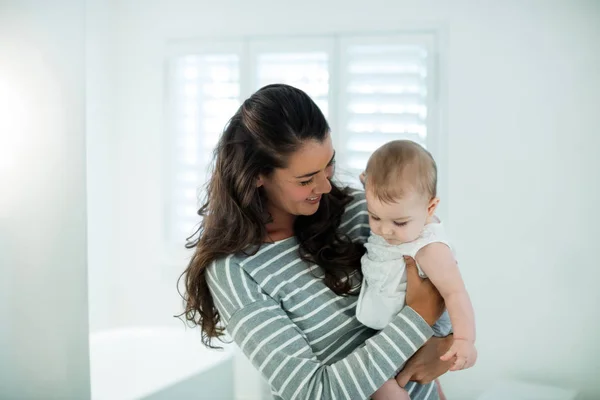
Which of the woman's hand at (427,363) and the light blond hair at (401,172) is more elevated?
the light blond hair at (401,172)

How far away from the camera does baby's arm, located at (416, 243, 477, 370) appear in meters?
0.95

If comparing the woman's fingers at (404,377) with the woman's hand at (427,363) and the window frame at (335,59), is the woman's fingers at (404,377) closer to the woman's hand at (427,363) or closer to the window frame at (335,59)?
the woman's hand at (427,363)

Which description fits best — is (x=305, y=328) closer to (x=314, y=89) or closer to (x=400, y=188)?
(x=400, y=188)

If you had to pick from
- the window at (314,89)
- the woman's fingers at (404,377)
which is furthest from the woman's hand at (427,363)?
the window at (314,89)

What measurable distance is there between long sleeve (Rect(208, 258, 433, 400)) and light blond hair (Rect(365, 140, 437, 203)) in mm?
192

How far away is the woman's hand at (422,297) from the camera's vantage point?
37.5 inches

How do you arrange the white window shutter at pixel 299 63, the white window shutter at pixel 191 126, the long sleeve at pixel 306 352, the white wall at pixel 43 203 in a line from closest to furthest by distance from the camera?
the long sleeve at pixel 306 352 → the white wall at pixel 43 203 → the white window shutter at pixel 299 63 → the white window shutter at pixel 191 126

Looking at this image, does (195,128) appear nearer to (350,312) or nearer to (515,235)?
(515,235)

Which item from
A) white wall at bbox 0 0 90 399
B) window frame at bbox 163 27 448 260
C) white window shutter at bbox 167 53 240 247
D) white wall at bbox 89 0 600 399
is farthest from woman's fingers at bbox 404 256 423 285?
white window shutter at bbox 167 53 240 247

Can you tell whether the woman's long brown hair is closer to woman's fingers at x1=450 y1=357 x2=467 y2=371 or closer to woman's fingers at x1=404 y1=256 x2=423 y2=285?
woman's fingers at x1=404 y1=256 x2=423 y2=285

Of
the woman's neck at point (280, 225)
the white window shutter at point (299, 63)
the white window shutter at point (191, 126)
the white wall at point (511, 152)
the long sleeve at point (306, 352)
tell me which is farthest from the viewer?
the white window shutter at point (191, 126)

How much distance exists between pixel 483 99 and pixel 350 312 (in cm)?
125

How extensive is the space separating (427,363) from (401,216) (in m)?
0.25

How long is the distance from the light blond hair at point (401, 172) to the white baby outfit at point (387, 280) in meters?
0.08
